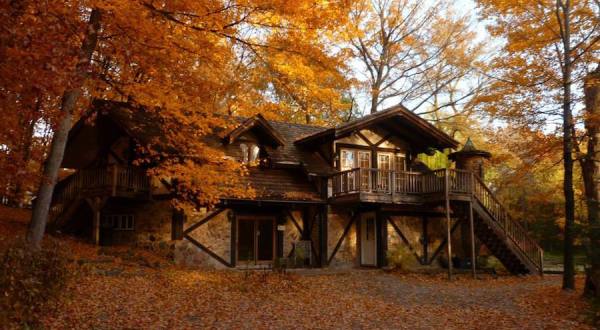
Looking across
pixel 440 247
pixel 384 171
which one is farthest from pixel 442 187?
pixel 440 247

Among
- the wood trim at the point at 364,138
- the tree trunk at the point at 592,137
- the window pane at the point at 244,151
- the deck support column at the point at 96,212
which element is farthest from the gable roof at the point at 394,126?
the deck support column at the point at 96,212

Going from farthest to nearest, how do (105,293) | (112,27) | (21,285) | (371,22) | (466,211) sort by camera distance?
(371,22) → (466,211) → (112,27) → (105,293) → (21,285)

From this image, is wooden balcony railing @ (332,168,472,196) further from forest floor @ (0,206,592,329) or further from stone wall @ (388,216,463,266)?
forest floor @ (0,206,592,329)

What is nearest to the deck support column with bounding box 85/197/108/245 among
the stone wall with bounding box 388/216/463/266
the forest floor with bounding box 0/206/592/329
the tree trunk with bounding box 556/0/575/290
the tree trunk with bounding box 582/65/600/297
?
the forest floor with bounding box 0/206/592/329

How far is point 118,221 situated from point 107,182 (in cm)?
257

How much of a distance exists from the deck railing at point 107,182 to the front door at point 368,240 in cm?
888

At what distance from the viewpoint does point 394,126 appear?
872 inches

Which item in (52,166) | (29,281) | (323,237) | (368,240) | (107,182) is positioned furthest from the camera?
(368,240)

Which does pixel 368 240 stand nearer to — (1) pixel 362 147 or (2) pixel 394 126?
(1) pixel 362 147

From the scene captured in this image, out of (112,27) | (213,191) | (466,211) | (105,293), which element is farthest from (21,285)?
(466,211)

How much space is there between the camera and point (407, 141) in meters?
22.6

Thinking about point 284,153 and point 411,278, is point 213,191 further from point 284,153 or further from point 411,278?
point 411,278

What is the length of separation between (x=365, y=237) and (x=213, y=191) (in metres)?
8.15

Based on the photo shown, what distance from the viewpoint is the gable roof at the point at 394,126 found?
20.2 metres
